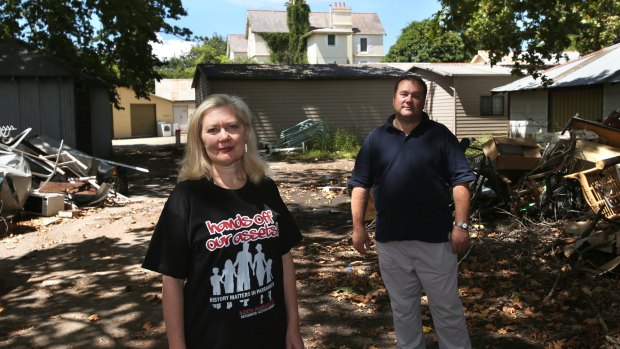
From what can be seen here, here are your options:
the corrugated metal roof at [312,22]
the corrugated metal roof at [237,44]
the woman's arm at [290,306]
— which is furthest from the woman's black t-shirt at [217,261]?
the corrugated metal roof at [237,44]

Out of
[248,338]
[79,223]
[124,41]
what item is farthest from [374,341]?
[124,41]

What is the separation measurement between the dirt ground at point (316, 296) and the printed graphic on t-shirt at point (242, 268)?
7.69 feet

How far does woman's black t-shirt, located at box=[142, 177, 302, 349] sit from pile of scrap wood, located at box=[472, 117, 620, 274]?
15.9ft

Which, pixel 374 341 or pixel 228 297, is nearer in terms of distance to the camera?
pixel 228 297

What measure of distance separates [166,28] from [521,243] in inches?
769

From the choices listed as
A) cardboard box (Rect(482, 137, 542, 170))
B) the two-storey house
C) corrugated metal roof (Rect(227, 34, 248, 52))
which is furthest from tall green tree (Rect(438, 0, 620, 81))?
corrugated metal roof (Rect(227, 34, 248, 52))

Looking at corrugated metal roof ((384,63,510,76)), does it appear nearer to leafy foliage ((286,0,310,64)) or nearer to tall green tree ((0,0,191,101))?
tall green tree ((0,0,191,101))

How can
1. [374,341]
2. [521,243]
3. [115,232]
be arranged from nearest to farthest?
[374,341] → [521,243] → [115,232]

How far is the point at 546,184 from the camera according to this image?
7.59 m

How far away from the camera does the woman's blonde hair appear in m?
2.32

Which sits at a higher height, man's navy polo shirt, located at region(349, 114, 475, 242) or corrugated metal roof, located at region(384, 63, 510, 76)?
corrugated metal roof, located at region(384, 63, 510, 76)

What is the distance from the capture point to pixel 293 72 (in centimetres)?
2477

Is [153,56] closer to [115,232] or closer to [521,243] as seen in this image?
[115,232]

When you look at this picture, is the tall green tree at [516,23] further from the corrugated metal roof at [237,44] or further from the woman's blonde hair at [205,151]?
the corrugated metal roof at [237,44]
